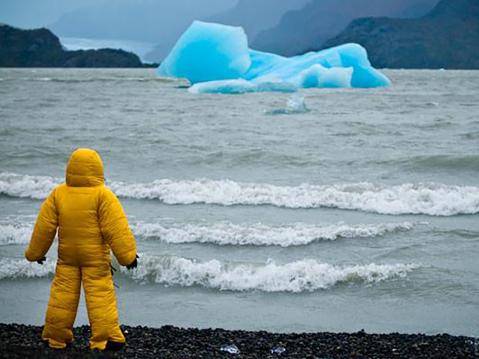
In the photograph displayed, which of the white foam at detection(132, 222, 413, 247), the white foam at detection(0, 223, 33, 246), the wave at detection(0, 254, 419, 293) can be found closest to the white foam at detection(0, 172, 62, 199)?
the white foam at detection(0, 223, 33, 246)

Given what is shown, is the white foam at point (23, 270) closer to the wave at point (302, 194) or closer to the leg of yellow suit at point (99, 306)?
the leg of yellow suit at point (99, 306)

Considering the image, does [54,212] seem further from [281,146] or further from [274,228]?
[281,146]

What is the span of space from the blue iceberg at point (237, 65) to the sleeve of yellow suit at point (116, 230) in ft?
98.6

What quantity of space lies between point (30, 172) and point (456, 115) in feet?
57.9

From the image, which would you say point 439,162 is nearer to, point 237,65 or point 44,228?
point 44,228

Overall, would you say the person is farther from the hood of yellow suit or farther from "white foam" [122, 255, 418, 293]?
"white foam" [122, 255, 418, 293]

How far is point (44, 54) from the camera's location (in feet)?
478

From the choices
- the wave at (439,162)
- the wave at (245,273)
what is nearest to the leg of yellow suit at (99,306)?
the wave at (245,273)

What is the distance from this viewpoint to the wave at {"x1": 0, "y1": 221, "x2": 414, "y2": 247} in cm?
862

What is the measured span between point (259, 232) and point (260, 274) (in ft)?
6.06

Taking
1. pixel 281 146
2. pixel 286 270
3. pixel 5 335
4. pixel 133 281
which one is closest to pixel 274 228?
pixel 286 270

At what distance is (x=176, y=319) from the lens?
238 inches

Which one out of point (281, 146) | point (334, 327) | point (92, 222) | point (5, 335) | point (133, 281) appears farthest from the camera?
point (281, 146)

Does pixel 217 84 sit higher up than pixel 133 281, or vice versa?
pixel 217 84
